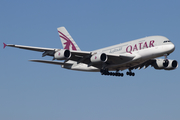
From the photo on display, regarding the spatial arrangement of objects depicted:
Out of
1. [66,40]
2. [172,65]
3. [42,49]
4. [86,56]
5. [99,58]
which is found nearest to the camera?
[42,49]

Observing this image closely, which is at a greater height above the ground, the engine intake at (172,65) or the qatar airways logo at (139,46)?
the qatar airways logo at (139,46)

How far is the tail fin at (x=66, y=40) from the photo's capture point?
56.1 meters

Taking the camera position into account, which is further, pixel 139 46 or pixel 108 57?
pixel 108 57

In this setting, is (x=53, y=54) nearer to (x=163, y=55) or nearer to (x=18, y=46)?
(x=18, y=46)

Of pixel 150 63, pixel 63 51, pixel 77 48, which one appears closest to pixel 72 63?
pixel 77 48

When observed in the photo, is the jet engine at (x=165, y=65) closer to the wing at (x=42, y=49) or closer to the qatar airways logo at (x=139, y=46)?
the qatar airways logo at (x=139, y=46)

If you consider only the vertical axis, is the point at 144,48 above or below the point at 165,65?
above

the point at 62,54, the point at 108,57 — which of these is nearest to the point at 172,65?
the point at 108,57

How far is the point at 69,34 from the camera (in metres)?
57.8

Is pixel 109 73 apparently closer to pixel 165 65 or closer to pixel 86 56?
pixel 86 56

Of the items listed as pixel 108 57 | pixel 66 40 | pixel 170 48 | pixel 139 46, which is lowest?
pixel 108 57


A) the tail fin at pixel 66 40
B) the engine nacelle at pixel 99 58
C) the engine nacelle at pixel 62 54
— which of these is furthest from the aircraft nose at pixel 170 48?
the tail fin at pixel 66 40

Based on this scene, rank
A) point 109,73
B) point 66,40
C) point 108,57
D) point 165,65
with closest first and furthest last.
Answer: point 108,57 → point 109,73 → point 165,65 → point 66,40

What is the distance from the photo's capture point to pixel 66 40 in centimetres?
5712
